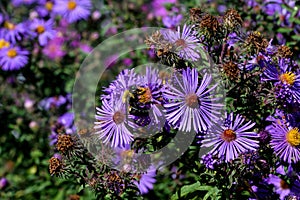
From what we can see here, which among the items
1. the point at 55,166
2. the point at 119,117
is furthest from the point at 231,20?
the point at 55,166

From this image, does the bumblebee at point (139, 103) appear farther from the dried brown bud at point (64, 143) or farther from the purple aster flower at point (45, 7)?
the purple aster flower at point (45, 7)

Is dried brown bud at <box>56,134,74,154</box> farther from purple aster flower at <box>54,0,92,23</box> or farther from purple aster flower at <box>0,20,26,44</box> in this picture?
purple aster flower at <box>54,0,92,23</box>

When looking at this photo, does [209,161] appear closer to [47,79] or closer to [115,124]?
[115,124]

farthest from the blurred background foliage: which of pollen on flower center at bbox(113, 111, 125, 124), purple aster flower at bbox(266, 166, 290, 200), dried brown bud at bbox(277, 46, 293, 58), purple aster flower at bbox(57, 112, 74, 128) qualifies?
pollen on flower center at bbox(113, 111, 125, 124)

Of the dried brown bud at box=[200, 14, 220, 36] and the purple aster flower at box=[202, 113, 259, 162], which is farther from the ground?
the dried brown bud at box=[200, 14, 220, 36]

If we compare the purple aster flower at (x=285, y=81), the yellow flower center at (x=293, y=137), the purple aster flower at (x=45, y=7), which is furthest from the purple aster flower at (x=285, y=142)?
the purple aster flower at (x=45, y=7)
